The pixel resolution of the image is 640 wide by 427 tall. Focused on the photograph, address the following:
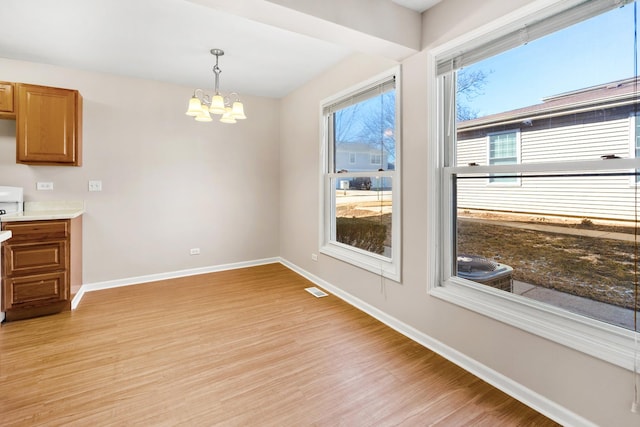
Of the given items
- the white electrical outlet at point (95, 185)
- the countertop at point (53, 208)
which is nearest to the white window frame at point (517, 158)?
the countertop at point (53, 208)

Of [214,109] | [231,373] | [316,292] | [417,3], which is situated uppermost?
[417,3]

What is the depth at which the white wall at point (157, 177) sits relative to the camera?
3570 mm

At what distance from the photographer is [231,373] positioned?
2100 millimetres

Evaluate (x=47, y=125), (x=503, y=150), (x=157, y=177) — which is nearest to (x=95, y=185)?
(x=157, y=177)

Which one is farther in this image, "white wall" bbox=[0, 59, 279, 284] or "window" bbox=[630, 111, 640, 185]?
"white wall" bbox=[0, 59, 279, 284]

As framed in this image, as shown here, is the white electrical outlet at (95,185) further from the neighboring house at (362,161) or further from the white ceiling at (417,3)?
the white ceiling at (417,3)

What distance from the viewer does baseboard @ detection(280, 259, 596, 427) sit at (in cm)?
166

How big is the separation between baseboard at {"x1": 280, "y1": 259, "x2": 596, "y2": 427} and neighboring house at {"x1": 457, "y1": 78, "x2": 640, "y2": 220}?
3.49 feet

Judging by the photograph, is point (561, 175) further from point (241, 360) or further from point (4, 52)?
point (4, 52)

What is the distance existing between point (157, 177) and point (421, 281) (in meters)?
3.55

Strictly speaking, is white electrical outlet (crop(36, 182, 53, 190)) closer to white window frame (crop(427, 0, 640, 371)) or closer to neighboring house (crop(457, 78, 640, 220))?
white window frame (crop(427, 0, 640, 371))

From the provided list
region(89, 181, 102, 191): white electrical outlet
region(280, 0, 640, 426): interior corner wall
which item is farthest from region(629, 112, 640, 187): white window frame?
region(89, 181, 102, 191): white electrical outlet

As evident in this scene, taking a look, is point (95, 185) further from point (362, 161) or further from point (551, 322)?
point (551, 322)

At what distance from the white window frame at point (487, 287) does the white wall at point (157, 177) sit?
119 inches
